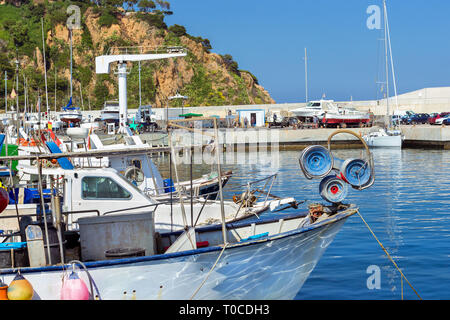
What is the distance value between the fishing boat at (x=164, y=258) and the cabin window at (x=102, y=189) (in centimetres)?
166

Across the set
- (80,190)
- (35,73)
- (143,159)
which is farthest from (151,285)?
(35,73)

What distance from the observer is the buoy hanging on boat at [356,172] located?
935 centimetres

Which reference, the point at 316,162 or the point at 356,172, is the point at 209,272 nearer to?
the point at 316,162

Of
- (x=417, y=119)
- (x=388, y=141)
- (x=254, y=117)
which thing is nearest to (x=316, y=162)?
(x=388, y=141)

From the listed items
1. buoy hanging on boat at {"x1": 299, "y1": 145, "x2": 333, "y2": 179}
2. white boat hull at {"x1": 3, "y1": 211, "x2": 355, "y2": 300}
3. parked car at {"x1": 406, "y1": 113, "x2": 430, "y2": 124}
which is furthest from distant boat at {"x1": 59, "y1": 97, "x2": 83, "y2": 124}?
white boat hull at {"x1": 3, "y1": 211, "x2": 355, "y2": 300}

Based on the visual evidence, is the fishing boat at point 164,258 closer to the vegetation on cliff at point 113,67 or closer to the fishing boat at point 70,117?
the fishing boat at point 70,117

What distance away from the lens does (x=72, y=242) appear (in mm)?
9148

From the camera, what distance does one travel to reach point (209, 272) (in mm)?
8188

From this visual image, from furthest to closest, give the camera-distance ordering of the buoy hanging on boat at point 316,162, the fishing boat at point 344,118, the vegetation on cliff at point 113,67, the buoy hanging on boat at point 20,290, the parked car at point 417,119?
the vegetation on cliff at point 113,67 → the parked car at point 417,119 → the fishing boat at point 344,118 → the buoy hanging on boat at point 316,162 → the buoy hanging on boat at point 20,290

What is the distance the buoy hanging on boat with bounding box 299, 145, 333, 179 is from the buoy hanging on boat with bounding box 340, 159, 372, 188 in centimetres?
25

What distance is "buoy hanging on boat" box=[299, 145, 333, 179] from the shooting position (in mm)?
9406

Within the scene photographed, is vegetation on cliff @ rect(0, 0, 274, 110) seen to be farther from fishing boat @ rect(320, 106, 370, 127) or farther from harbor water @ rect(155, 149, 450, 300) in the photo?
harbor water @ rect(155, 149, 450, 300)

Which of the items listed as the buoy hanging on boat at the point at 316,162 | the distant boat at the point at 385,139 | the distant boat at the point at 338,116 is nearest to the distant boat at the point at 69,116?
the distant boat at the point at 338,116

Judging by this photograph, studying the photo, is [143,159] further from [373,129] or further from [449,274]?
[373,129]
